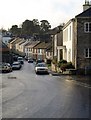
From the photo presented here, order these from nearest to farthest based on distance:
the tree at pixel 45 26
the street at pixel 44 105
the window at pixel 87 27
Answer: the street at pixel 44 105 → the window at pixel 87 27 → the tree at pixel 45 26

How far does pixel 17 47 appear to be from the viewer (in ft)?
521

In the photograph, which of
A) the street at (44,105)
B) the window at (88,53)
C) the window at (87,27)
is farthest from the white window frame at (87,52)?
the street at (44,105)

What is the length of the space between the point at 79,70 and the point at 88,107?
24727mm

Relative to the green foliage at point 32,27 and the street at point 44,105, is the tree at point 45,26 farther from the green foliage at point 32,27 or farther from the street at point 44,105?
the street at point 44,105

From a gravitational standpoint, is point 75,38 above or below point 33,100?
above

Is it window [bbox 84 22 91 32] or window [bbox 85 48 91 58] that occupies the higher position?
window [bbox 84 22 91 32]

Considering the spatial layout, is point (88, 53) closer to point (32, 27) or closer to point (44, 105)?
point (44, 105)

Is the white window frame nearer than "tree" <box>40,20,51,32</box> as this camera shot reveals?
Yes

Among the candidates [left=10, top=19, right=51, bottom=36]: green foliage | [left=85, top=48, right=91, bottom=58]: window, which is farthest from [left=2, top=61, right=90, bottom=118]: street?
[left=10, top=19, right=51, bottom=36]: green foliage

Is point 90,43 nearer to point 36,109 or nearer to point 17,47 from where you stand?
point 36,109

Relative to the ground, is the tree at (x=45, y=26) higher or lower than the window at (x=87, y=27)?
higher

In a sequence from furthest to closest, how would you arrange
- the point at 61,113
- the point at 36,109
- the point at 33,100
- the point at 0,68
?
the point at 0,68 → the point at 33,100 → the point at 36,109 → the point at 61,113

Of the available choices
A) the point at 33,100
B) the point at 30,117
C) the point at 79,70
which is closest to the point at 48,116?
the point at 30,117

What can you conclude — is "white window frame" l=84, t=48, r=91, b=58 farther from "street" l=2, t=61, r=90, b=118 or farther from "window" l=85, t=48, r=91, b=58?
"street" l=2, t=61, r=90, b=118
